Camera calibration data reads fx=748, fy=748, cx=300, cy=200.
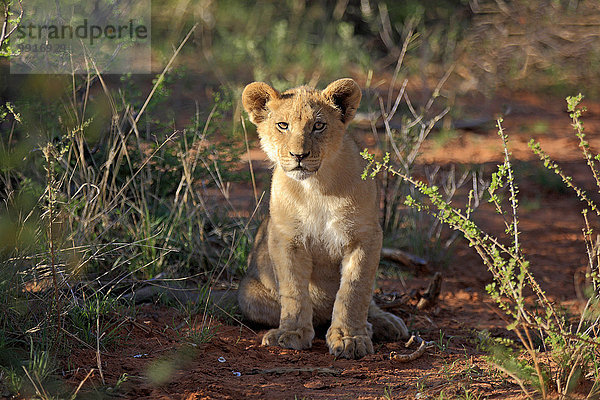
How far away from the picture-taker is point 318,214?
448 centimetres

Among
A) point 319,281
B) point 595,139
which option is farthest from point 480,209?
point 319,281

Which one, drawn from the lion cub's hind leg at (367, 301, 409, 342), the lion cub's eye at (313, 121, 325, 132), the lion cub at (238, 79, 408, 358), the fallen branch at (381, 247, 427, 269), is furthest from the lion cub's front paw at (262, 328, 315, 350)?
the fallen branch at (381, 247, 427, 269)

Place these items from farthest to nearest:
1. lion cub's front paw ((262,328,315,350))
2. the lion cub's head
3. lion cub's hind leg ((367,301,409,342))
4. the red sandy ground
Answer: lion cub's hind leg ((367,301,409,342)) < lion cub's front paw ((262,328,315,350)) < the lion cub's head < the red sandy ground

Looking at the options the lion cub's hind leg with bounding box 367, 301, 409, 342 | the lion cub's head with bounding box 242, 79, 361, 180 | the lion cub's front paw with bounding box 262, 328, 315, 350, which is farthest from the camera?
the lion cub's hind leg with bounding box 367, 301, 409, 342

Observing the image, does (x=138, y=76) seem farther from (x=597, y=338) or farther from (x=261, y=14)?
(x=597, y=338)

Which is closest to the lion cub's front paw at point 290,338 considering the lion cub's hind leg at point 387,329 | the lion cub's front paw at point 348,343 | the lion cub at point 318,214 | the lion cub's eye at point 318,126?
the lion cub at point 318,214

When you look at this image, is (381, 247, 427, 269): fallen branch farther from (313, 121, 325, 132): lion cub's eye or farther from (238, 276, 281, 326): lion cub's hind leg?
(313, 121, 325, 132): lion cub's eye

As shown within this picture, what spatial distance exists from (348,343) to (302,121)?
1326 millimetres

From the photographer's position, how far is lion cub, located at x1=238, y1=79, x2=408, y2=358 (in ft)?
14.5

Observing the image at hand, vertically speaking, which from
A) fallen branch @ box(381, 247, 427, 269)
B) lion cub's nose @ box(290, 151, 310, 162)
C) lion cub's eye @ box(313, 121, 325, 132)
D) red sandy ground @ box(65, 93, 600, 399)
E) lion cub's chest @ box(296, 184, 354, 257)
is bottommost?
red sandy ground @ box(65, 93, 600, 399)

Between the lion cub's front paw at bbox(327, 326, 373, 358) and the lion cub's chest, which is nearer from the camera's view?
the lion cub's front paw at bbox(327, 326, 373, 358)

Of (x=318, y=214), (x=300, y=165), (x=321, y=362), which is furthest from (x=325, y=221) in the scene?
(x=321, y=362)

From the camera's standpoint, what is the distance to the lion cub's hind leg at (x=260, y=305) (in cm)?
482

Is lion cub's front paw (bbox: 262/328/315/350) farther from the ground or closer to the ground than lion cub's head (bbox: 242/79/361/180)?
closer to the ground
